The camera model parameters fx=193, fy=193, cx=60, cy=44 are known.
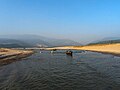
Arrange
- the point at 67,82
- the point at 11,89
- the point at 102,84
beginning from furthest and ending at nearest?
the point at 67,82, the point at 102,84, the point at 11,89

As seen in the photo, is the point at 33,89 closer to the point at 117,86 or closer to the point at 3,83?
the point at 3,83

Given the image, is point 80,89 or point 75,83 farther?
point 75,83

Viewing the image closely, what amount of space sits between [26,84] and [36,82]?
5.82 feet

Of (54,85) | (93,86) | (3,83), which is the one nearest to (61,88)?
(54,85)

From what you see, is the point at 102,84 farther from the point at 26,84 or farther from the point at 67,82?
the point at 26,84

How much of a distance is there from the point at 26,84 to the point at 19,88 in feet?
7.35

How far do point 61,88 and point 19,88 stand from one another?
16.9 ft

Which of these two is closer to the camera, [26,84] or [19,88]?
[19,88]

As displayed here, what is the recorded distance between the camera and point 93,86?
24438 mm

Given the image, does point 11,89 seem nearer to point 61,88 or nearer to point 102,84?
point 61,88

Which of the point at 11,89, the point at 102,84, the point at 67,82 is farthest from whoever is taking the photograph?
the point at 67,82

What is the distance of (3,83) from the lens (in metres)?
26.1

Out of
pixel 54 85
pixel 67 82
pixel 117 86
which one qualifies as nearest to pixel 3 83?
pixel 54 85

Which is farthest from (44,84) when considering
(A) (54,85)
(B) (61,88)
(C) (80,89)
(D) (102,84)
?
(D) (102,84)
